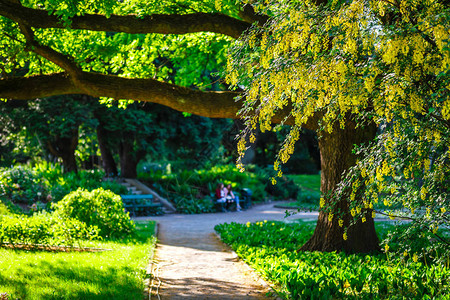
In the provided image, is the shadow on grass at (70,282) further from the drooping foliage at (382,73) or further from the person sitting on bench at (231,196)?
the person sitting on bench at (231,196)

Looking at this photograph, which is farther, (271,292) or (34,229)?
(34,229)

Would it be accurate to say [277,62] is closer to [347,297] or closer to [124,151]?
[347,297]

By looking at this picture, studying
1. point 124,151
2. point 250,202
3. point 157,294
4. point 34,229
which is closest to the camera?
point 157,294

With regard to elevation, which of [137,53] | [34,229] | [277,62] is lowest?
[34,229]

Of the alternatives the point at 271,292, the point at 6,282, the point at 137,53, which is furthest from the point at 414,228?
the point at 137,53

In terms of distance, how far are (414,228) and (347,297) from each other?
1163mm

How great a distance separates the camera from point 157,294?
20.6 feet

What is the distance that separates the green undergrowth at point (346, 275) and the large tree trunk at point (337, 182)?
1.27 ft

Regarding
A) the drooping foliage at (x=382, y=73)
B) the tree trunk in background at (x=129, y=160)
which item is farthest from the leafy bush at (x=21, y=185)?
the drooping foliage at (x=382, y=73)

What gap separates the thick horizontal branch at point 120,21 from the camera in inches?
286

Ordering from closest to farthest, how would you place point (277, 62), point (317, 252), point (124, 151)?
point (277, 62)
point (317, 252)
point (124, 151)

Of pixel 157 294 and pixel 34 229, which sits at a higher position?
pixel 34 229

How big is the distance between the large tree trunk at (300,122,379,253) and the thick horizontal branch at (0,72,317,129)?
2.20 ft

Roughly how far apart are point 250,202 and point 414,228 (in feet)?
59.4
